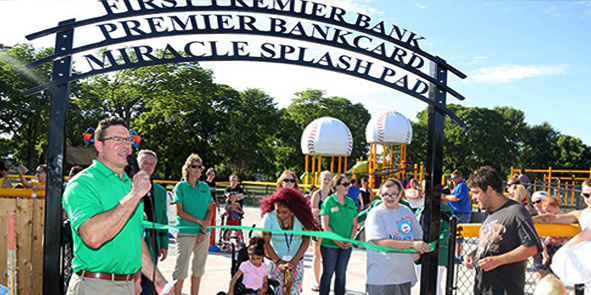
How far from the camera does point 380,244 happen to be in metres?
3.92

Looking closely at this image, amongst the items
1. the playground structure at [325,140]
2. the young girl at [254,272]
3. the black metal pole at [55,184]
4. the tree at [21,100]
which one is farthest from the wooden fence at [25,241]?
the tree at [21,100]

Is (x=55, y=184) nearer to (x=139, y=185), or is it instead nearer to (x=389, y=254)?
(x=139, y=185)

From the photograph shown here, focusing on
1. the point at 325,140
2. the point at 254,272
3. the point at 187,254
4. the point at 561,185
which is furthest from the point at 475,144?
the point at 254,272

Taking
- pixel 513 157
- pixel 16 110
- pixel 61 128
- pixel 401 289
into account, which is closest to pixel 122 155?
pixel 61 128

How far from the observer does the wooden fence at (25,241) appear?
449cm

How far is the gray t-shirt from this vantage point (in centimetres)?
402

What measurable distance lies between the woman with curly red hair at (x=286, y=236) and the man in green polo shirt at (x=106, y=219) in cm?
169

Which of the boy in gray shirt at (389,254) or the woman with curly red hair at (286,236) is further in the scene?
the woman with curly red hair at (286,236)

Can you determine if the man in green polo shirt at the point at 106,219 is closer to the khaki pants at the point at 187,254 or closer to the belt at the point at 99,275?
the belt at the point at 99,275

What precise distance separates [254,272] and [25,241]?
2.45 metres

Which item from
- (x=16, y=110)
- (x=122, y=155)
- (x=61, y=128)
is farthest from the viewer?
(x=16, y=110)

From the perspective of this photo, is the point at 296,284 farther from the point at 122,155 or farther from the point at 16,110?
the point at 16,110

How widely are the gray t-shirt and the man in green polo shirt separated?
198 cm

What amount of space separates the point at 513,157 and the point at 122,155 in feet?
195
